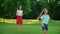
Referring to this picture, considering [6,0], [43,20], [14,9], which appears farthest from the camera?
[14,9]

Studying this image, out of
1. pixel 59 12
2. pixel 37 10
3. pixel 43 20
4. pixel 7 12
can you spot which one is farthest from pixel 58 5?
pixel 43 20

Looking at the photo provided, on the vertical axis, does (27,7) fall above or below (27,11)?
above

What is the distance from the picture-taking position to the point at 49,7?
95.4 ft

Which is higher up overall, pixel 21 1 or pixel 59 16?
pixel 21 1

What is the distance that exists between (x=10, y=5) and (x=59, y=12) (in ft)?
28.0

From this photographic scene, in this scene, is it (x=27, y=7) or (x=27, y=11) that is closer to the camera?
(x=27, y=7)

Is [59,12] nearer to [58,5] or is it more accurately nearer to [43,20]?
[58,5]

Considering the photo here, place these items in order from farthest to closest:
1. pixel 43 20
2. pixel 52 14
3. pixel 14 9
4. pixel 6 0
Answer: pixel 52 14
pixel 14 9
pixel 6 0
pixel 43 20

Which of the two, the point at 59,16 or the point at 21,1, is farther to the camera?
the point at 59,16

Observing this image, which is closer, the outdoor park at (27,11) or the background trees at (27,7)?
the outdoor park at (27,11)

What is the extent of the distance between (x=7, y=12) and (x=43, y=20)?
53.5 ft

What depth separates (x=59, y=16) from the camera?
29125 millimetres

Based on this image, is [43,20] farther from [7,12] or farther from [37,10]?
[37,10]

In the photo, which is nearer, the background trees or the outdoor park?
the outdoor park
